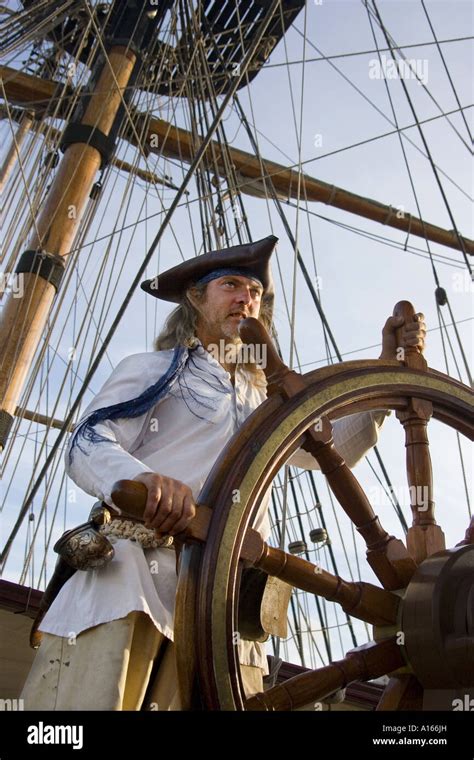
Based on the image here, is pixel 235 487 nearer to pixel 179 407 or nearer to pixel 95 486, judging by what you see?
pixel 95 486

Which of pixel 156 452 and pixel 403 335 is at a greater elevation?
pixel 403 335

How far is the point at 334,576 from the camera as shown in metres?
1.29

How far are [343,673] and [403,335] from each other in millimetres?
574

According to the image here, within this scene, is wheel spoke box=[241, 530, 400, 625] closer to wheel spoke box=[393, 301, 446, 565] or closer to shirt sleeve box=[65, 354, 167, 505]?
wheel spoke box=[393, 301, 446, 565]

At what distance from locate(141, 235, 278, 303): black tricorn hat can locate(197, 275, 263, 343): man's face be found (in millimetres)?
33

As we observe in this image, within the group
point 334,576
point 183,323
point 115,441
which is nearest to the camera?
point 334,576

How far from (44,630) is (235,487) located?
1.57ft

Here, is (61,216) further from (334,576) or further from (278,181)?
(334,576)

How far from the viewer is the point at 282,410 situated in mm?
1264

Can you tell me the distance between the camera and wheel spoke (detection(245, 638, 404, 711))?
124 cm

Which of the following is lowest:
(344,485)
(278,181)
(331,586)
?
(331,586)

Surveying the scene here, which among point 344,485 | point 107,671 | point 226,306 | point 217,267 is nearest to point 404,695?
point 344,485

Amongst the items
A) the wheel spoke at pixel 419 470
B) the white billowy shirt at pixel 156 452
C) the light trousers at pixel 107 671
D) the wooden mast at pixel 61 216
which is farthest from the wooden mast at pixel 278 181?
the light trousers at pixel 107 671

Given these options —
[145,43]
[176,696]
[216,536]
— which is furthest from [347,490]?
[145,43]
